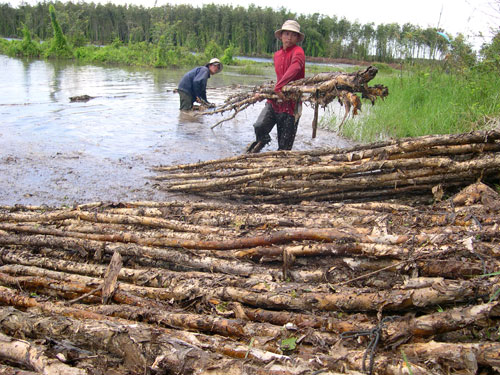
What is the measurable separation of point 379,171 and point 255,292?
2182 mm

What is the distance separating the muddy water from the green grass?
2.82 ft

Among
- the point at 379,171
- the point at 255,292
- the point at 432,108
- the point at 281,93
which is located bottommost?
the point at 255,292

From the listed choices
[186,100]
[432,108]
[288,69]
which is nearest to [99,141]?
[186,100]

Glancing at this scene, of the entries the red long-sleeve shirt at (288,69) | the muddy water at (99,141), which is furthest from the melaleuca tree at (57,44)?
the red long-sleeve shirt at (288,69)

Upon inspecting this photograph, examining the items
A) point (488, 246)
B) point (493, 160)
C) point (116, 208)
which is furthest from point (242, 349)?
point (493, 160)

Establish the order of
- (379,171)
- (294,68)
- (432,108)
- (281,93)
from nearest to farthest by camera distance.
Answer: (379,171), (294,68), (281,93), (432,108)

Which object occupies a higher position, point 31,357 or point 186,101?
point 186,101

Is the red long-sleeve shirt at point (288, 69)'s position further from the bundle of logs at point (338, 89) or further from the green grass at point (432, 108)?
the green grass at point (432, 108)

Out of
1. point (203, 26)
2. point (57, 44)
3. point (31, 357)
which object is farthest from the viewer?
point (203, 26)

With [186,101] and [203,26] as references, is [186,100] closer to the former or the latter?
[186,101]

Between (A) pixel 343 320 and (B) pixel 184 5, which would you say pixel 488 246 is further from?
(B) pixel 184 5

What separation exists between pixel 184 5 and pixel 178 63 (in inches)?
994

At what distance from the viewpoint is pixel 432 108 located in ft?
22.7

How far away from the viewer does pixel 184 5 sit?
47562mm
